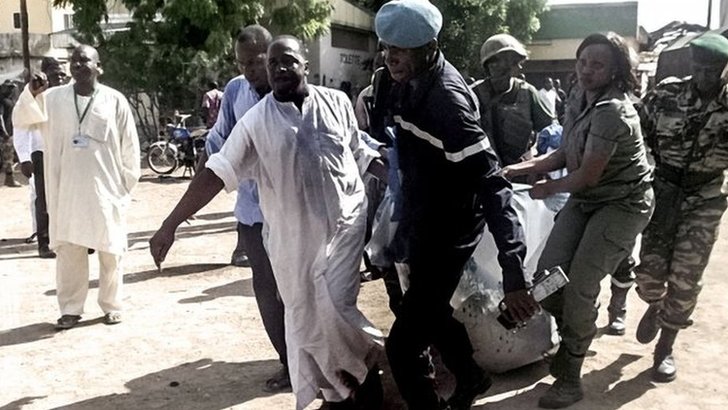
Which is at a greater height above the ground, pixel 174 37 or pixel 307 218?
pixel 174 37

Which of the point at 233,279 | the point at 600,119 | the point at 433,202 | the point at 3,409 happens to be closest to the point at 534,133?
the point at 600,119

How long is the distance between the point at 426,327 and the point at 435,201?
0.54 metres

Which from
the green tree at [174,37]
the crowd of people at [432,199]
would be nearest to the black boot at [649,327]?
the crowd of people at [432,199]

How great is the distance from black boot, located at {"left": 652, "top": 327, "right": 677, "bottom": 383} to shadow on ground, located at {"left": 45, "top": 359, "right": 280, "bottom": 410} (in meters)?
2.07

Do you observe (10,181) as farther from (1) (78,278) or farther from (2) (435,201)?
(2) (435,201)

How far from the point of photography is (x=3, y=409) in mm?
4105

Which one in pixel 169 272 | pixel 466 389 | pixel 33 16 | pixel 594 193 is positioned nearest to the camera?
pixel 466 389

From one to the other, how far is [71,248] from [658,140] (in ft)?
12.4

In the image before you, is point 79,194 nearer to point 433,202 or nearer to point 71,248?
point 71,248

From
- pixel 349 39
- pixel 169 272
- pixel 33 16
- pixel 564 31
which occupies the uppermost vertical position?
pixel 33 16

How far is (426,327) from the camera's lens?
3297 mm

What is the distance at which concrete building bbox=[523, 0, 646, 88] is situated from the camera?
104ft

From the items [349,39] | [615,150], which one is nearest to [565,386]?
[615,150]

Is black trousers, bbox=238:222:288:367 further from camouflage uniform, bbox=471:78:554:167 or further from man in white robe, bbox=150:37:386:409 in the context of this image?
camouflage uniform, bbox=471:78:554:167
